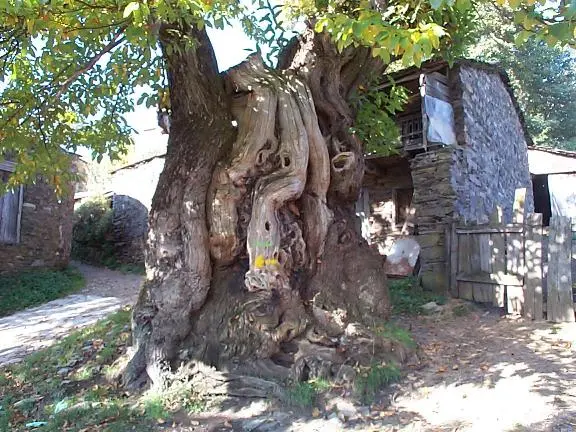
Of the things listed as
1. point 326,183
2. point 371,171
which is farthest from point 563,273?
point 371,171

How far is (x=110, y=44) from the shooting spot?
487cm

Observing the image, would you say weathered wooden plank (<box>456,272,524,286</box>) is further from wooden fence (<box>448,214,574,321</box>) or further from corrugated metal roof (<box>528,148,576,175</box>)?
corrugated metal roof (<box>528,148,576,175</box>)

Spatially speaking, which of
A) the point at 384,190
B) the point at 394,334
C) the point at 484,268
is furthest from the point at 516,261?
the point at 384,190

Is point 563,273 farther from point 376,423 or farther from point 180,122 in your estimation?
point 180,122

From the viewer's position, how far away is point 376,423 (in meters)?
3.65

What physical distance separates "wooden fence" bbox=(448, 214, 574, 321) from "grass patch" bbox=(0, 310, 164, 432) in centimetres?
491

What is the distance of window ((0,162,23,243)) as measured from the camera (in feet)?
38.8

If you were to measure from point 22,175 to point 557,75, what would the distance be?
24.6m

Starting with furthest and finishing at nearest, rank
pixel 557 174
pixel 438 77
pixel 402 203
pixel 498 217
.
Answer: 1. pixel 557 174
2. pixel 402 203
3. pixel 438 77
4. pixel 498 217

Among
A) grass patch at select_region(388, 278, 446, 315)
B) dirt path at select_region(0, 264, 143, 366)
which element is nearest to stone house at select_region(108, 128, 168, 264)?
dirt path at select_region(0, 264, 143, 366)

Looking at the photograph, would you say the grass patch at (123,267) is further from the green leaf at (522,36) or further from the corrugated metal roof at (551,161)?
the green leaf at (522,36)

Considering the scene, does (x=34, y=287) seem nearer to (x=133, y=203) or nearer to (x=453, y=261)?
(x=133, y=203)

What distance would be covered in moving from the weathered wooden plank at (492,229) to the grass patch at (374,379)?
3.31m

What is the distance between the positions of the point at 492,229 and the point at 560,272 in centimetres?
113
